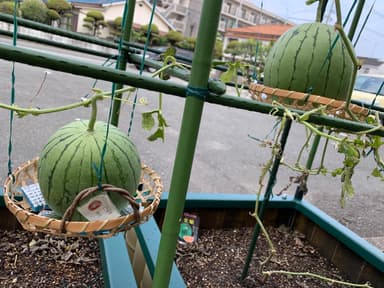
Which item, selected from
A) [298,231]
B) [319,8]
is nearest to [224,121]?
[298,231]

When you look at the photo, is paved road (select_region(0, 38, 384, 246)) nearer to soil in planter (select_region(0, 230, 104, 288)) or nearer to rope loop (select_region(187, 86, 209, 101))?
soil in planter (select_region(0, 230, 104, 288))

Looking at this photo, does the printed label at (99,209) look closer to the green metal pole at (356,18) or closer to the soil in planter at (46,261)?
the soil in planter at (46,261)

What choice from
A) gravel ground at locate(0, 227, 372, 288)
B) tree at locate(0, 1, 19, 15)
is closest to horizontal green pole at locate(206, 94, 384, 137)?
gravel ground at locate(0, 227, 372, 288)

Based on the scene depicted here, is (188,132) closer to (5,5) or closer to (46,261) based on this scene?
(46,261)

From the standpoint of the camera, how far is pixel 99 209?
2.20 ft

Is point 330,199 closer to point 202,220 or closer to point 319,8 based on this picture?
point 202,220

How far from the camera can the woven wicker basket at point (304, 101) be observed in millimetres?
860

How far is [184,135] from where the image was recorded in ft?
1.98

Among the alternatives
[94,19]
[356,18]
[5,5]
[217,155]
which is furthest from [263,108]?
[94,19]

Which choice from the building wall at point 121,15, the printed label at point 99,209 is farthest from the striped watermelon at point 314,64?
the building wall at point 121,15

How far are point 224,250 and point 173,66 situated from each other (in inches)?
48.2

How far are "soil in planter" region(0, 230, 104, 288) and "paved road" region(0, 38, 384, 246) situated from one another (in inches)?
50.0

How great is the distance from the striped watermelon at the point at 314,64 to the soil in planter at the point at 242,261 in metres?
0.99

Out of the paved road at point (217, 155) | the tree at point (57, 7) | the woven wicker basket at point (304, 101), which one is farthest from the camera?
the paved road at point (217, 155)
